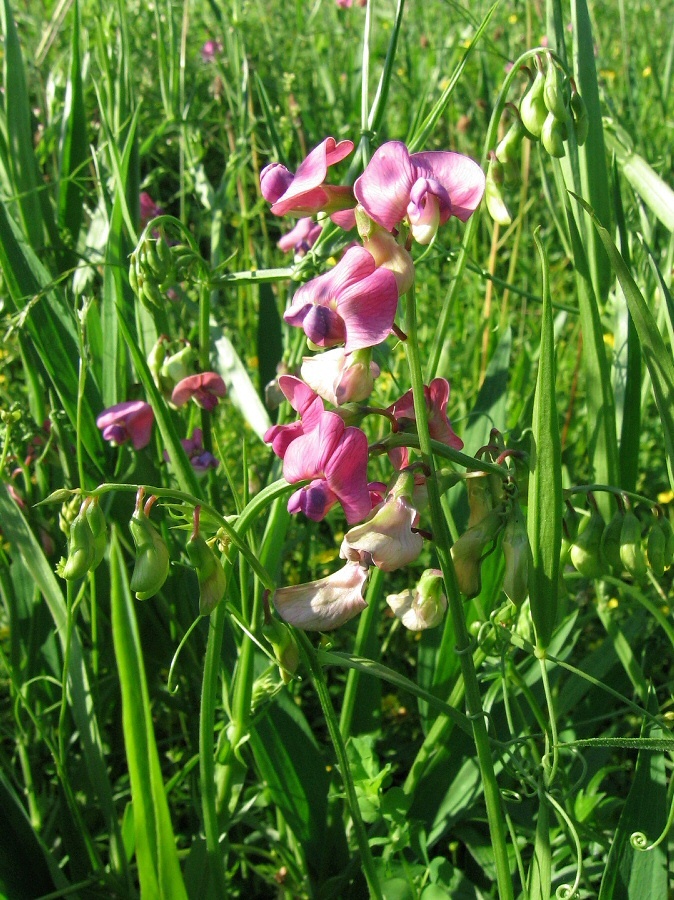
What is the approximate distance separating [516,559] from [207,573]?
0.78ft

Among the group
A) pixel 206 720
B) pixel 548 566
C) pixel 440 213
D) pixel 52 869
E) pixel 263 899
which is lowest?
pixel 263 899

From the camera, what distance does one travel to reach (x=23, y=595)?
123cm

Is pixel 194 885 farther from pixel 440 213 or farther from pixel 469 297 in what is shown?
pixel 469 297

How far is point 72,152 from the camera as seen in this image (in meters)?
1.50

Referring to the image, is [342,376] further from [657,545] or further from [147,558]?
[657,545]

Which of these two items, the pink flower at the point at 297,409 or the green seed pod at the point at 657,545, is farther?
the green seed pod at the point at 657,545

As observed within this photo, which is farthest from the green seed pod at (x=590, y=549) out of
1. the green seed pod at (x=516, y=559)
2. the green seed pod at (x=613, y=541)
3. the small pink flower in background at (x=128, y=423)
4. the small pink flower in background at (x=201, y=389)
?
the small pink flower in background at (x=128, y=423)

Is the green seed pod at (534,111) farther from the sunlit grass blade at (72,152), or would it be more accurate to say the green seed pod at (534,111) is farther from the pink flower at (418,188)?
the sunlit grass blade at (72,152)

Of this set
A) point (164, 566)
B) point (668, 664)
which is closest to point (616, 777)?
point (668, 664)

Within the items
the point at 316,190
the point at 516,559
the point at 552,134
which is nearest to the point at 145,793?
the point at 516,559

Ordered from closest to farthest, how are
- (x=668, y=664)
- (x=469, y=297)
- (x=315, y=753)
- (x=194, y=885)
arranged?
(x=194, y=885), (x=315, y=753), (x=668, y=664), (x=469, y=297)

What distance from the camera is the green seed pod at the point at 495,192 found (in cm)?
75

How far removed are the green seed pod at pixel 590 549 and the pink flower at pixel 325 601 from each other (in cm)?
23

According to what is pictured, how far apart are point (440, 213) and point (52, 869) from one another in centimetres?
86
